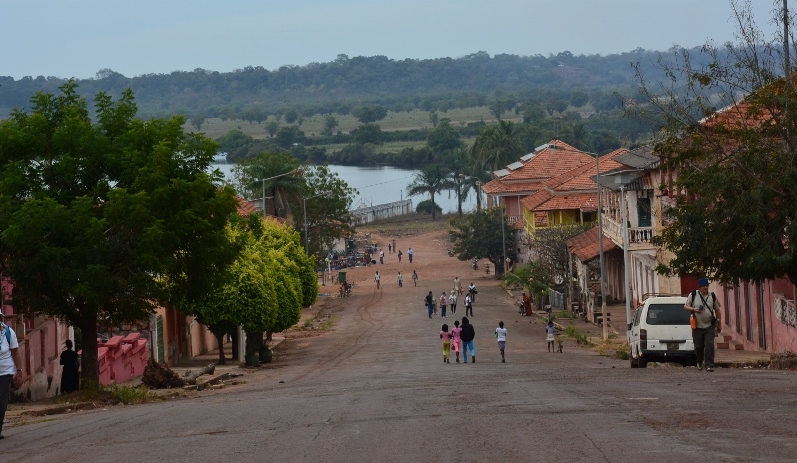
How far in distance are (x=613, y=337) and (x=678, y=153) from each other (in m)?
20.0

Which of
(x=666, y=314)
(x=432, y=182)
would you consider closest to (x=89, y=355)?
(x=666, y=314)

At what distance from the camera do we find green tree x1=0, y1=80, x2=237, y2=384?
2202cm

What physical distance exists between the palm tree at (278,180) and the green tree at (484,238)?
1381cm

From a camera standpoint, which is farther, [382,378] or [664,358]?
[664,358]

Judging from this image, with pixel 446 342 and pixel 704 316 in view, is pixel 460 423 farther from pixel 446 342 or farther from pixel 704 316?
pixel 446 342

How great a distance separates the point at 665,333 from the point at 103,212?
43.0 ft

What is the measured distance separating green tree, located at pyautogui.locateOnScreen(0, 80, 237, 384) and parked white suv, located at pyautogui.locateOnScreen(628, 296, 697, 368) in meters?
9.85

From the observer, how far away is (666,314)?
1071 inches

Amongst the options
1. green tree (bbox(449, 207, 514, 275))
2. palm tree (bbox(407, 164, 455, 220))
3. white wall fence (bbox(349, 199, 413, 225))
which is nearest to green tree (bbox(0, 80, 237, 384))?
green tree (bbox(449, 207, 514, 275))

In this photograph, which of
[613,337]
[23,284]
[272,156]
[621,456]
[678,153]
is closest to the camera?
[621,456]

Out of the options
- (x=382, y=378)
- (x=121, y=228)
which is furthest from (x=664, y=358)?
(x=121, y=228)

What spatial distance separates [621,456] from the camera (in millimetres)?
10625

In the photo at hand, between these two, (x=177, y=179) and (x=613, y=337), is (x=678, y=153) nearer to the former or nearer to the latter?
(x=177, y=179)

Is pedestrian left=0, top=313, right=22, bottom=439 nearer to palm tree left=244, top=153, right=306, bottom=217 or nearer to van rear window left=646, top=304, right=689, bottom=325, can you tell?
van rear window left=646, top=304, right=689, bottom=325
